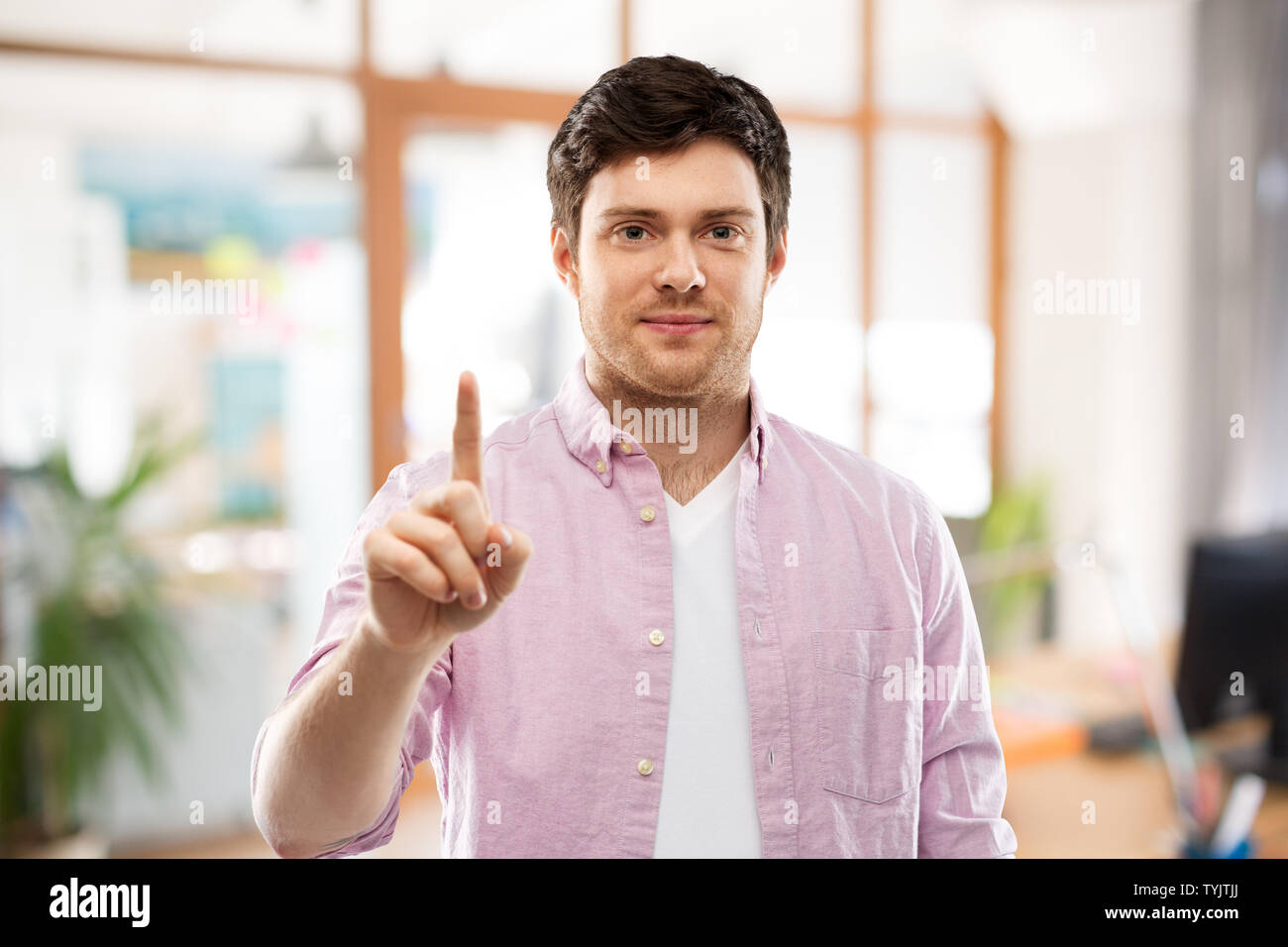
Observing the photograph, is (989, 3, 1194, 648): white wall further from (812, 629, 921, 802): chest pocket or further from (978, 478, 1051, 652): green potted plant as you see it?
(812, 629, 921, 802): chest pocket

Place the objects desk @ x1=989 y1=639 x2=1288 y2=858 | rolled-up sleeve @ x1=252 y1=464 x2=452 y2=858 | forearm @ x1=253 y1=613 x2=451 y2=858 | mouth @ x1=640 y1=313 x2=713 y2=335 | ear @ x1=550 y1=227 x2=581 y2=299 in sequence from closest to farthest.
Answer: forearm @ x1=253 y1=613 x2=451 y2=858 → rolled-up sleeve @ x1=252 y1=464 x2=452 y2=858 → mouth @ x1=640 y1=313 x2=713 y2=335 → ear @ x1=550 y1=227 x2=581 y2=299 → desk @ x1=989 y1=639 x2=1288 y2=858

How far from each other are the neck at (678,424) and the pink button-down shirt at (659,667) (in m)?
0.02

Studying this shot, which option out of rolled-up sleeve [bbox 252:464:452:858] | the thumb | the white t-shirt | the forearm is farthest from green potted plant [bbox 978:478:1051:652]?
the thumb

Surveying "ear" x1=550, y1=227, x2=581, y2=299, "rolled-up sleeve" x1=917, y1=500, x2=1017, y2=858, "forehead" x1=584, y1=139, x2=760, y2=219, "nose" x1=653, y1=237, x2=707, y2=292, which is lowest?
"rolled-up sleeve" x1=917, y1=500, x2=1017, y2=858

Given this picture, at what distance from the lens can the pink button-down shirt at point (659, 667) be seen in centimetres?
97

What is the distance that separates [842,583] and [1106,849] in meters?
1.06

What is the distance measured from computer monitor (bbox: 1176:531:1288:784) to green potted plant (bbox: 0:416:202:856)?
2259mm

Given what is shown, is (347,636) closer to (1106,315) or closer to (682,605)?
(682,605)

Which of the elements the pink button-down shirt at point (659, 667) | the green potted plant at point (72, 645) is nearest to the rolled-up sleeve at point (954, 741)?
the pink button-down shirt at point (659, 667)

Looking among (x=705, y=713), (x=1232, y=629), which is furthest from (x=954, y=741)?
(x=1232, y=629)

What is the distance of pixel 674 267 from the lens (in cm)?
101

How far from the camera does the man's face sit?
3.35 ft

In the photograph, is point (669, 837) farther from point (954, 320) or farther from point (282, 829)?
point (954, 320)
